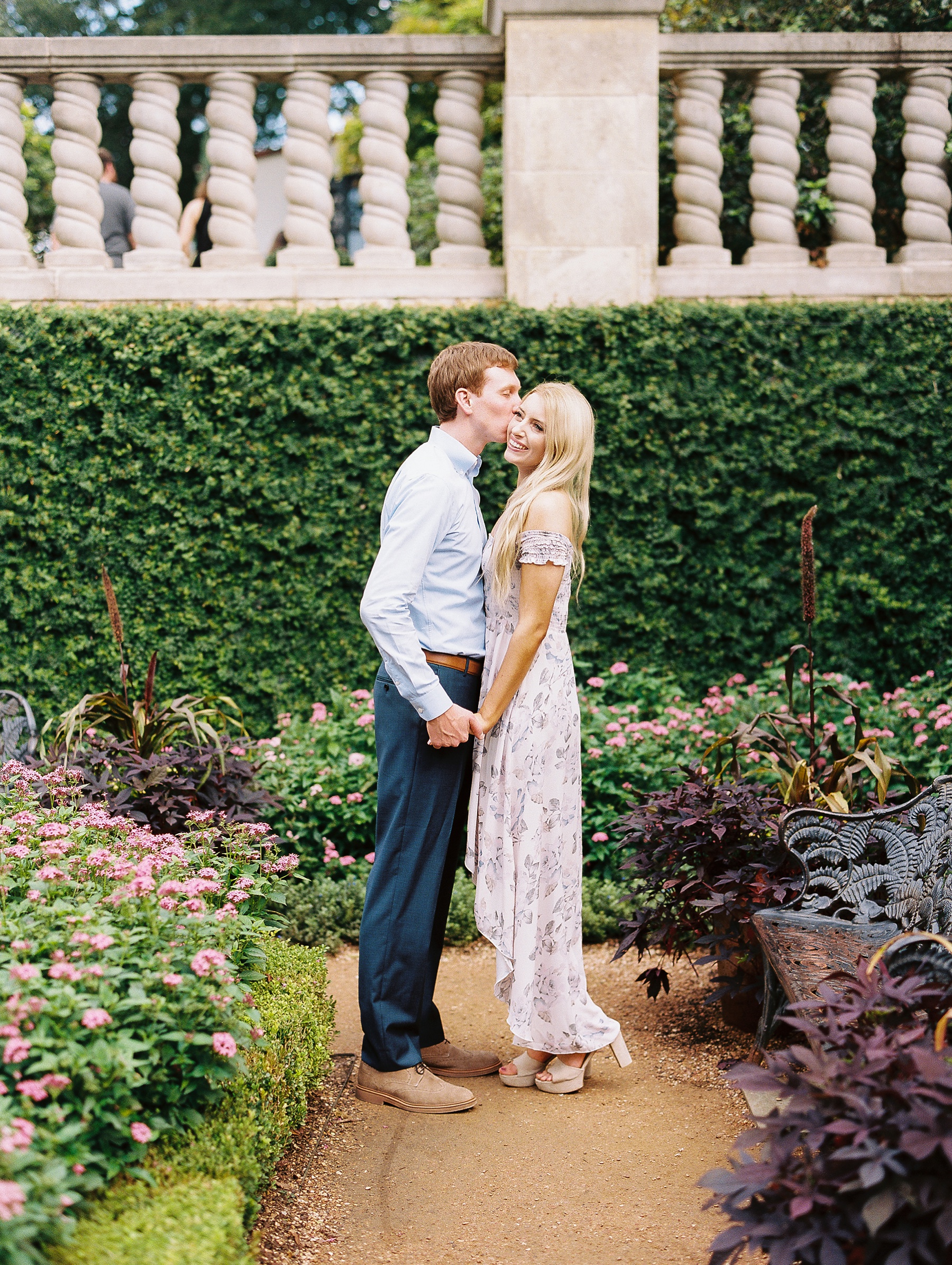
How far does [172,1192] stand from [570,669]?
1879 mm

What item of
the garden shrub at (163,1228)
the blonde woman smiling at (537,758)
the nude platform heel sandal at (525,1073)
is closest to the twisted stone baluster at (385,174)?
the blonde woman smiling at (537,758)

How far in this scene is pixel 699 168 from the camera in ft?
20.3

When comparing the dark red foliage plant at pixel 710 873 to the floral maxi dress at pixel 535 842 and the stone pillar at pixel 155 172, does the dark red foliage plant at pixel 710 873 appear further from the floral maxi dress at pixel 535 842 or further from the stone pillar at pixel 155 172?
the stone pillar at pixel 155 172

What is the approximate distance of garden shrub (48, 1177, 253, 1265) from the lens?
6.10 feet

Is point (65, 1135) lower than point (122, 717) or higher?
lower

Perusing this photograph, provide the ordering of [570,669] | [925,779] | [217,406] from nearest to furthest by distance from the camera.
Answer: [570,669] → [925,779] → [217,406]

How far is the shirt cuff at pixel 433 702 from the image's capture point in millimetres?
3086

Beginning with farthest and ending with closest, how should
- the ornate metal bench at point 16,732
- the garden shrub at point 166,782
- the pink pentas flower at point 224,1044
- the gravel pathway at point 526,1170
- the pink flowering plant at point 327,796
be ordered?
the pink flowering plant at point 327,796, the ornate metal bench at point 16,732, the garden shrub at point 166,782, the gravel pathway at point 526,1170, the pink pentas flower at point 224,1044

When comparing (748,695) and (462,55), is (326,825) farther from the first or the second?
(462,55)

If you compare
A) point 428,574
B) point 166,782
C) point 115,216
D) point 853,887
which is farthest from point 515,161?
point 853,887

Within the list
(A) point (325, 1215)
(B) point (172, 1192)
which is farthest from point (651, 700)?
(B) point (172, 1192)

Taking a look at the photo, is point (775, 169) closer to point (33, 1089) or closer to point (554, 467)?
point (554, 467)

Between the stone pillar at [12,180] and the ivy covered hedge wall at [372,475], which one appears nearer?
the ivy covered hedge wall at [372,475]

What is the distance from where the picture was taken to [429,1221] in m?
2.72
